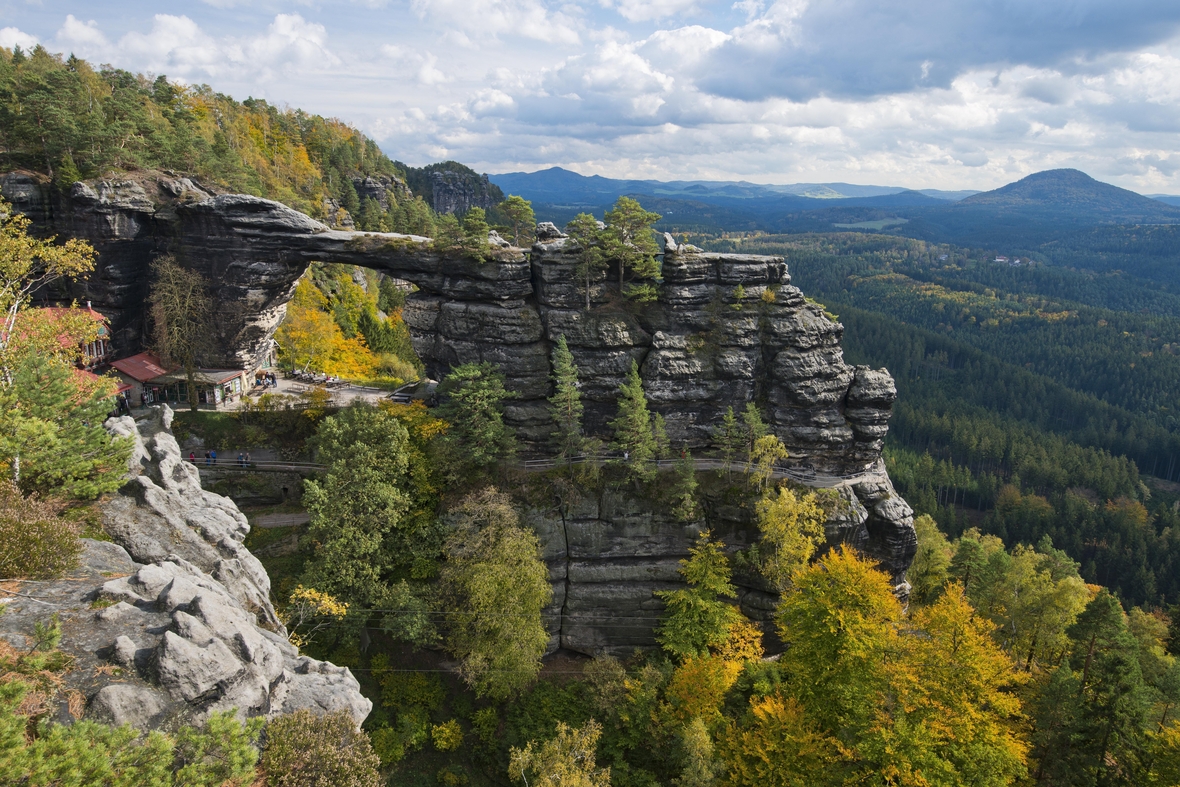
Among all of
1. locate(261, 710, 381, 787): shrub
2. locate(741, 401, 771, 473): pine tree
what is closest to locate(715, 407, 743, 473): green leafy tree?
locate(741, 401, 771, 473): pine tree

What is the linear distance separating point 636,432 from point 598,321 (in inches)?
338

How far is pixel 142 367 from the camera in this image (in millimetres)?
44125

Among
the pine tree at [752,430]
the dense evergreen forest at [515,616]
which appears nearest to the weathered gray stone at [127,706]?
the dense evergreen forest at [515,616]

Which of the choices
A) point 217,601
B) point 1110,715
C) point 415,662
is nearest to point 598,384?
point 415,662

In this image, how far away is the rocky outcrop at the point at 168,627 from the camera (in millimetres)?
14422

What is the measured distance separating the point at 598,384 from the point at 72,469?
93.6 ft

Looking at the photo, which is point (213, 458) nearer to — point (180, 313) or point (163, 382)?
point (163, 382)

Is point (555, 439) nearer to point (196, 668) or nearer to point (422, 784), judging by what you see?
point (422, 784)

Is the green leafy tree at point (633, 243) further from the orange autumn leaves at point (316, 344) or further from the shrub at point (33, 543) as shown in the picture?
the shrub at point (33, 543)

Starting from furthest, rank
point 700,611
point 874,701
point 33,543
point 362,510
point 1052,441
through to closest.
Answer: point 1052,441 < point 700,611 < point 362,510 < point 874,701 < point 33,543

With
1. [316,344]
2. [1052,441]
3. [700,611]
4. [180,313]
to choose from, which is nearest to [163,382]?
[180,313]

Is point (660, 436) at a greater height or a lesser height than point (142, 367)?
lesser

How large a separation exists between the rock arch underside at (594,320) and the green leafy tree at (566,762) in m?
19.8

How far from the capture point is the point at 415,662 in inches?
1368
